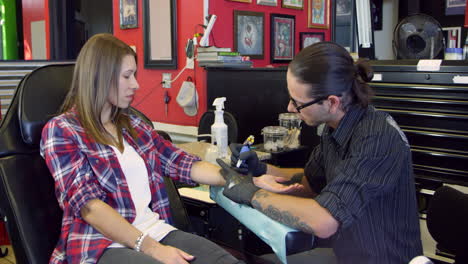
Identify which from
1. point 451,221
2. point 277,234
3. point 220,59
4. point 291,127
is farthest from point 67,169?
point 220,59

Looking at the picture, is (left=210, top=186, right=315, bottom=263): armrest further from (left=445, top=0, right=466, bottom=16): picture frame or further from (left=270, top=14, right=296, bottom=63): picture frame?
(left=445, top=0, right=466, bottom=16): picture frame

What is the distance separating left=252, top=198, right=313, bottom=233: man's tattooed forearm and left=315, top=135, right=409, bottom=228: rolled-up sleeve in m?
0.08

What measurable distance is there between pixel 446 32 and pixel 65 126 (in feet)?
16.3

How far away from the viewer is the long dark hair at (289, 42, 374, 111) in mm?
1318

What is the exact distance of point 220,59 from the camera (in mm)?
3371

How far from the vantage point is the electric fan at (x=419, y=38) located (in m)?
2.51

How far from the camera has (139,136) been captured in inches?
63.9

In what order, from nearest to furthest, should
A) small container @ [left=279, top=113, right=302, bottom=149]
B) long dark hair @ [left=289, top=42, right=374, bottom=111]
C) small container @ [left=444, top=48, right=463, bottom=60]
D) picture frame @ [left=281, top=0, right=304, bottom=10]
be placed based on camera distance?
1. long dark hair @ [left=289, top=42, right=374, bottom=111]
2. small container @ [left=444, top=48, right=463, bottom=60]
3. small container @ [left=279, top=113, right=302, bottom=149]
4. picture frame @ [left=281, top=0, right=304, bottom=10]

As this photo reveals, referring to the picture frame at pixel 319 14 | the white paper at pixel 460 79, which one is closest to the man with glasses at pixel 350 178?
the white paper at pixel 460 79

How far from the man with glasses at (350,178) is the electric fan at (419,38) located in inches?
51.4

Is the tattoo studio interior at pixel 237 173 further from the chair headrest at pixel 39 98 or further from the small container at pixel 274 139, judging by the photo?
the small container at pixel 274 139

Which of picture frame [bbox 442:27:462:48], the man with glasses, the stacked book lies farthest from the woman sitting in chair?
picture frame [bbox 442:27:462:48]

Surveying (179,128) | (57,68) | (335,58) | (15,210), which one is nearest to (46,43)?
(179,128)

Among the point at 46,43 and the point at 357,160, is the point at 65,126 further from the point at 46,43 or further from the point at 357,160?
the point at 46,43
